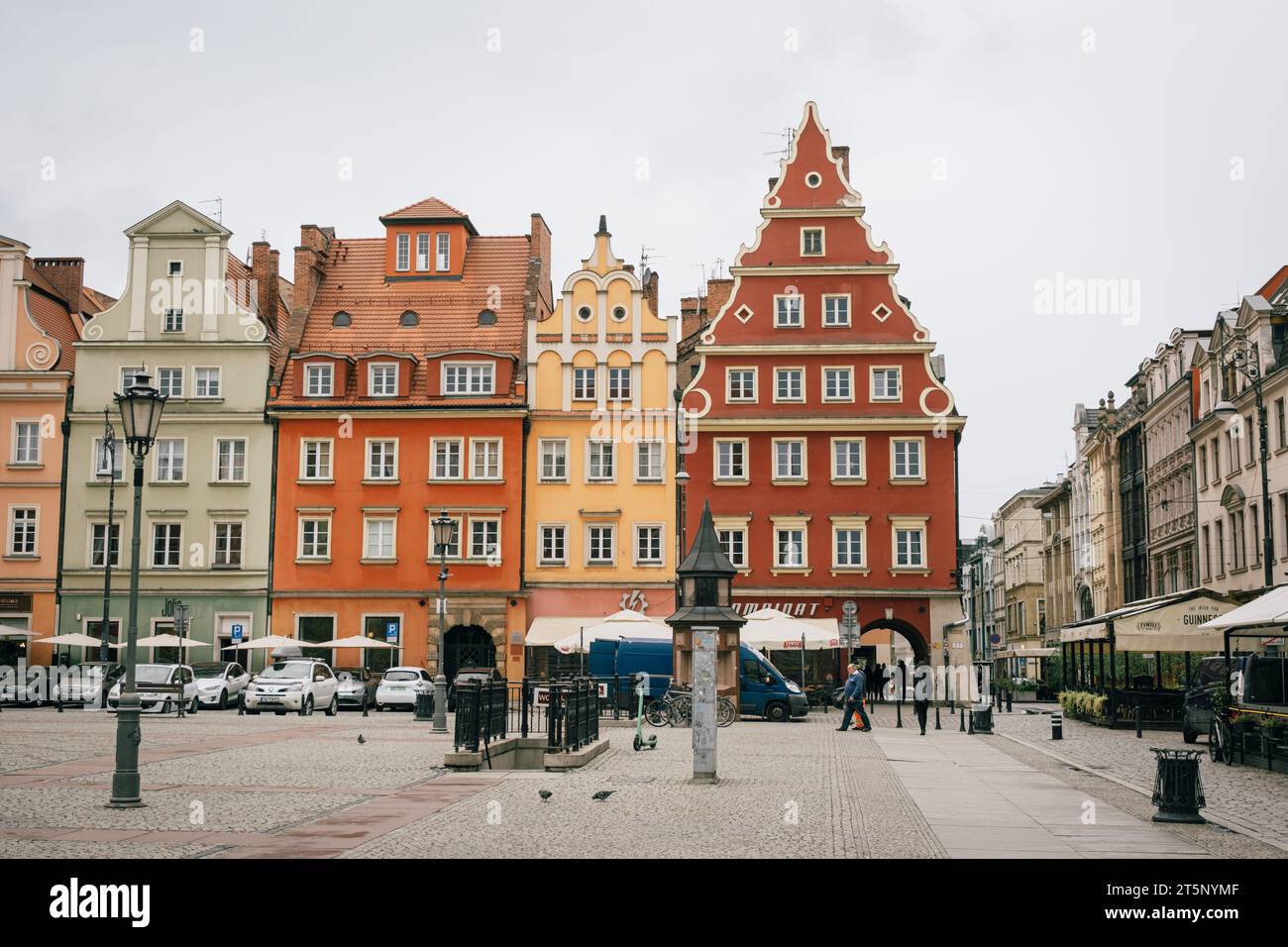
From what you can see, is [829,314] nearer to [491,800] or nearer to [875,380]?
[875,380]

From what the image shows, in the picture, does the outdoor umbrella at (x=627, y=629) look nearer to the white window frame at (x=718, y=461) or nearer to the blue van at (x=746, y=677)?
the blue van at (x=746, y=677)

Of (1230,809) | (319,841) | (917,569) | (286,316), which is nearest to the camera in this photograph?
(319,841)

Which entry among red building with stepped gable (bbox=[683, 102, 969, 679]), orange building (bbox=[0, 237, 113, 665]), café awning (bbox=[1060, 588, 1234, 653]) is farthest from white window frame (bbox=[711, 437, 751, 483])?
orange building (bbox=[0, 237, 113, 665])

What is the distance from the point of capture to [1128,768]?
2398cm

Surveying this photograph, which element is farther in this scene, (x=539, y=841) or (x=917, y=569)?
(x=917, y=569)

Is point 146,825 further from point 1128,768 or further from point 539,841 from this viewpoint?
point 1128,768

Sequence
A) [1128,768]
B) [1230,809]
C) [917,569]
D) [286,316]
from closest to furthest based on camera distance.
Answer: [1230,809] → [1128,768] → [917,569] → [286,316]

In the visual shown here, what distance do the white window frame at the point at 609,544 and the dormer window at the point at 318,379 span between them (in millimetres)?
A: 11387

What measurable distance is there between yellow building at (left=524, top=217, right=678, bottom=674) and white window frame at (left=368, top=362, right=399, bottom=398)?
5.16 m

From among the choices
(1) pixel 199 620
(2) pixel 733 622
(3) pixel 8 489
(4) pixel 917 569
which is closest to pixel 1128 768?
(2) pixel 733 622

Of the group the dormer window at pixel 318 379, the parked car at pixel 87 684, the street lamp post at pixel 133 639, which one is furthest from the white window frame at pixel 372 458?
the street lamp post at pixel 133 639

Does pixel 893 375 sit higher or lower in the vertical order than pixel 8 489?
higher

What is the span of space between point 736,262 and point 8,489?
29.0 metres

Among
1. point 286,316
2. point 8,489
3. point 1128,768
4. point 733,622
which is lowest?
A: point 1128,768
